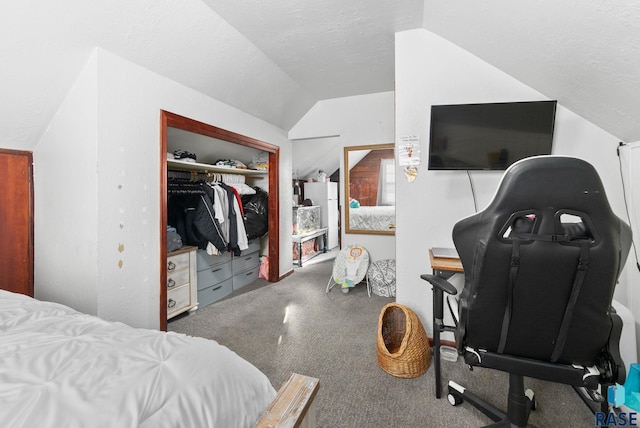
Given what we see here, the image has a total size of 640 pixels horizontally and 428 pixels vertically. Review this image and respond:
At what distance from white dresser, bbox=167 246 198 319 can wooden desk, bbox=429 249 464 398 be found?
2312 millimetres

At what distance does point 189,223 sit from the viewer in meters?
2.84

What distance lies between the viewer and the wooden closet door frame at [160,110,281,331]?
2104mm

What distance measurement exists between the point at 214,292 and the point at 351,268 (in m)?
1.66

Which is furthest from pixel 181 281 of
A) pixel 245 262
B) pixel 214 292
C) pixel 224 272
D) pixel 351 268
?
pixel 351 268

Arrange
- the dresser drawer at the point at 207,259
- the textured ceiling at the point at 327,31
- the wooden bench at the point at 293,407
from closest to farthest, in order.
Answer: the wooden bench at the point at 293,407
the textured ceiling at the point at 327,31
the dresser drawer at the point at 207,259

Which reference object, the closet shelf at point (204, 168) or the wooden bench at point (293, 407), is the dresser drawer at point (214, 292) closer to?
the closet shelf at point (204, 168)

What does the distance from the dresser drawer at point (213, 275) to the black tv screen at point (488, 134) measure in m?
2.53

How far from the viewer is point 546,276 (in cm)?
92

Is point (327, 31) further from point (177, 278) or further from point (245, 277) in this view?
point (245, 277)

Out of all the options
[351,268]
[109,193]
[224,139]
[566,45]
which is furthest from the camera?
[351,268]

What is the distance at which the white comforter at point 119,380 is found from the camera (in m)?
0.54

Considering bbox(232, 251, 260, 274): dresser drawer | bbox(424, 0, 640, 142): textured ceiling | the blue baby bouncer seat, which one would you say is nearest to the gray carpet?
the blue baby bouncer seat

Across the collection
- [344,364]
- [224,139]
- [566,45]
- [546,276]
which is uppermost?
[566,45]

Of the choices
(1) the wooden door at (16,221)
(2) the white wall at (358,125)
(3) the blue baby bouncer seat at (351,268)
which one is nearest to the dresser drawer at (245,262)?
(3) the blue baby bouncer seat at (351,268)
